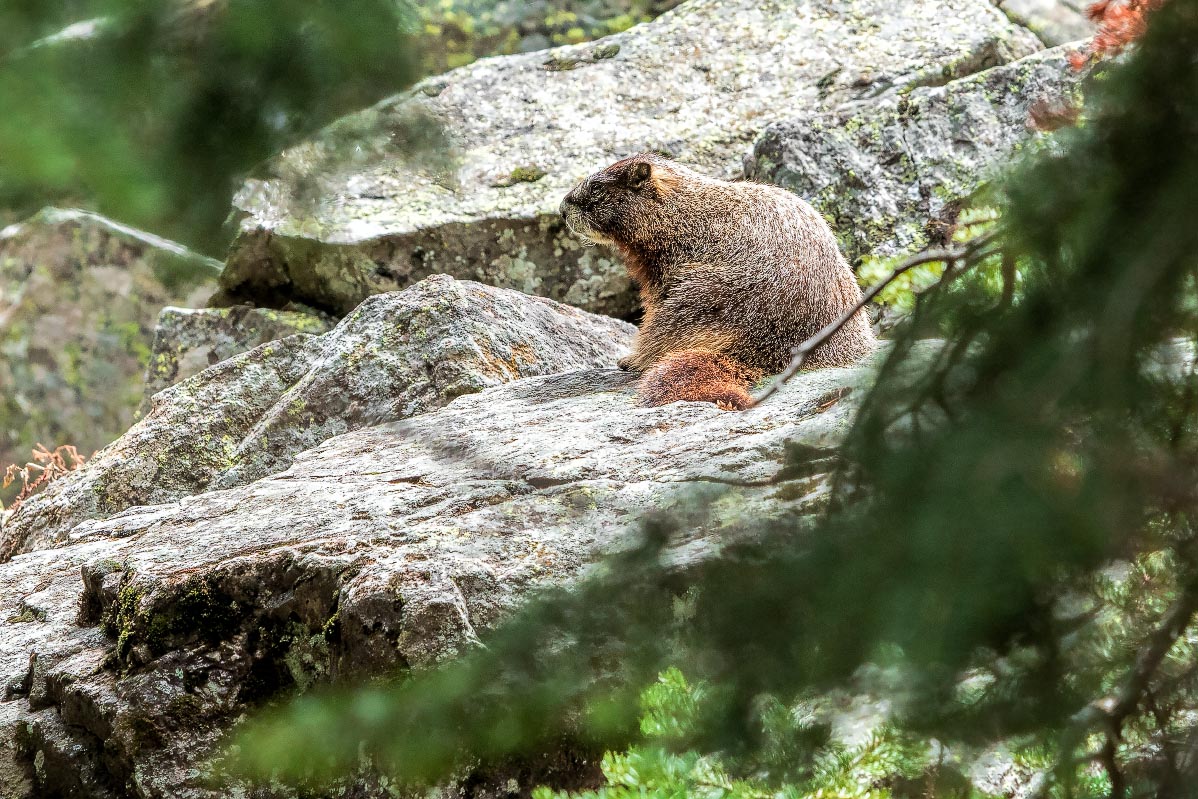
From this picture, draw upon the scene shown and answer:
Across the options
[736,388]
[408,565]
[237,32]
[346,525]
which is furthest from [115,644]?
[736,388]

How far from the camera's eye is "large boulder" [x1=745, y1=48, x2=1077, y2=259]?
8.33 meters

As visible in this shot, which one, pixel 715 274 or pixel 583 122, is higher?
pixel 583 122

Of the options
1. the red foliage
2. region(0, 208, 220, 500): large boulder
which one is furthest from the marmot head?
region(0, 208, 220, 500): large boulder

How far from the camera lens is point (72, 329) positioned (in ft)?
39.2

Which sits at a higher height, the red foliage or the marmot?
the red foliage

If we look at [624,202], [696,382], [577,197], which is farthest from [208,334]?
[696,382]

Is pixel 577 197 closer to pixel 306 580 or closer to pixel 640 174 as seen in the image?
pixel 640 174

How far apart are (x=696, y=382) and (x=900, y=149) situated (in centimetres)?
389

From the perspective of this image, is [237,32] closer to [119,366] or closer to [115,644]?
[115,644]

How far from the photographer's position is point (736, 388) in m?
5.75

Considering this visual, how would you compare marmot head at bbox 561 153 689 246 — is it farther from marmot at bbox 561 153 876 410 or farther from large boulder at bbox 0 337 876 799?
large boulder at bbox 0 337 876 799

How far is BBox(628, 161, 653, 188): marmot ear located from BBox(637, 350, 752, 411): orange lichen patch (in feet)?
6.19

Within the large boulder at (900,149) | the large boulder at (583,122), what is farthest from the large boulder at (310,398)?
the large boulder at (900,149)

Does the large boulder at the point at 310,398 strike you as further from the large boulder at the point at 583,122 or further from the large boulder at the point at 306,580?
the large boulder at the point at 583,122
